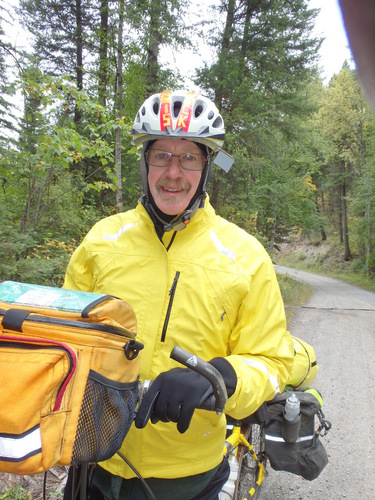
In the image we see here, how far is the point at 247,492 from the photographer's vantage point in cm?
223

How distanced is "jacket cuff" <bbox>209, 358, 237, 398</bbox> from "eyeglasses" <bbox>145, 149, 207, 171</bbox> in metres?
0.98

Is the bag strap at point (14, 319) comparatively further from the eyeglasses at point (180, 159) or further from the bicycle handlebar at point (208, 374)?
the eyeglasses at point (180, 159)

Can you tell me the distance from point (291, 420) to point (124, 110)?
28.3ft

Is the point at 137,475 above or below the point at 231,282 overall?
below

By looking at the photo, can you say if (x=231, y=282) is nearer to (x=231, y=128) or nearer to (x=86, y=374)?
(x=86, y=374)

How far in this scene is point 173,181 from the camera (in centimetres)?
166

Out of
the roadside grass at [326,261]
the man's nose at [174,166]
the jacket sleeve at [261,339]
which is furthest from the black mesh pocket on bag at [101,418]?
the roadside grass at [326,261]

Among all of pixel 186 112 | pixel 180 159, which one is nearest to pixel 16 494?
pixel 180 159

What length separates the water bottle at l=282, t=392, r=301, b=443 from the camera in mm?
2129

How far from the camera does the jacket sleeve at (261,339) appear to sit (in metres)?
1.31

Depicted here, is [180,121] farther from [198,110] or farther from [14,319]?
[14,319]

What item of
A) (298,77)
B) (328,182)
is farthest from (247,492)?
(328,182)

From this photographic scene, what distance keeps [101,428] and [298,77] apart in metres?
11.5

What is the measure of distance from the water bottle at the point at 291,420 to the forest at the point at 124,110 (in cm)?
184
